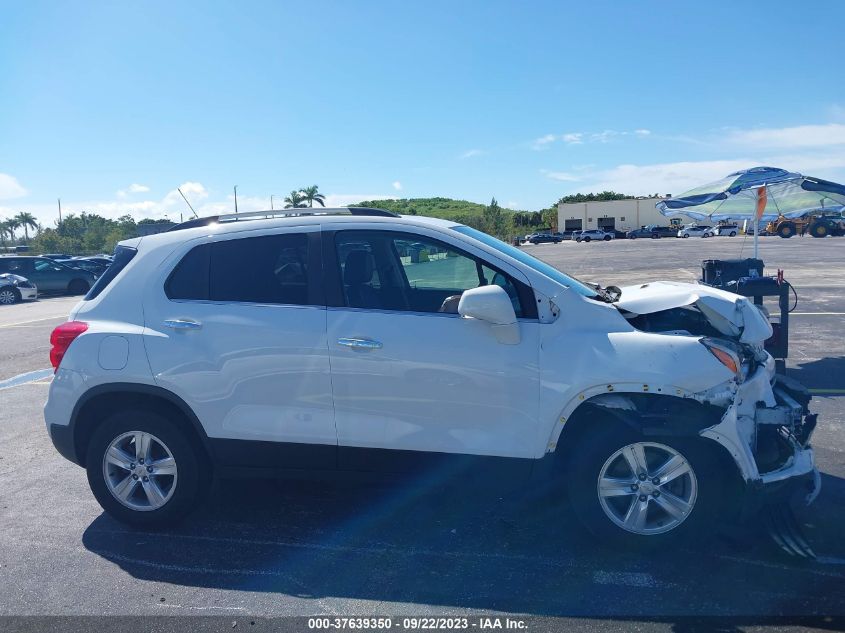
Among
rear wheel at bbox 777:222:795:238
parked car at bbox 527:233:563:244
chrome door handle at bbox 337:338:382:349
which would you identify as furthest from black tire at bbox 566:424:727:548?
parked car at bbox 527:233:563:244

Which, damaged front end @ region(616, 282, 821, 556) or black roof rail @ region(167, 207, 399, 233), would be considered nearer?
damaged front end @ region(616, 282, 821, 556)

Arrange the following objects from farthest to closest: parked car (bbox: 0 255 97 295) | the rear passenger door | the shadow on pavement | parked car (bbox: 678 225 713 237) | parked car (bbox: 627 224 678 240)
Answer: parked car (bbox: 627 224 678 240) → parked car (bbox: 678 225 713 237) → parked car (bbox: 0 255 97 295) → the rear passenger door → the shadow on pavement

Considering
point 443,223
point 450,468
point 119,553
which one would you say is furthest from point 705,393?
point 119,553

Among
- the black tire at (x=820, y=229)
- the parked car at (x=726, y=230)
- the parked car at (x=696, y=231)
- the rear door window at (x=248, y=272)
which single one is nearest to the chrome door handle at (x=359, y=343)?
the rear door window at (x=248, y=272)

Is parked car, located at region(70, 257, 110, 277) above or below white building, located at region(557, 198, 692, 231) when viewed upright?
below

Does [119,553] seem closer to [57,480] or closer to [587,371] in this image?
[57,480]

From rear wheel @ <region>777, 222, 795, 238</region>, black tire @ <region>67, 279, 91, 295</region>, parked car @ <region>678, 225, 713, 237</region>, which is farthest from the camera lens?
parked car @ <region>678, 225, 713, 237</region>

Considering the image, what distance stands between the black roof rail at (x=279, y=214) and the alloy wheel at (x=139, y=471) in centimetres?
142

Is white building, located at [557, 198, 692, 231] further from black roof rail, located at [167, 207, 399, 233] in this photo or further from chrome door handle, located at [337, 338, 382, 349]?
chrome door handle, located at [337, 338, 382, 349]

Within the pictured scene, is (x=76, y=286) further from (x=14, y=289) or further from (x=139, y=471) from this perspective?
(x=139, y=471)

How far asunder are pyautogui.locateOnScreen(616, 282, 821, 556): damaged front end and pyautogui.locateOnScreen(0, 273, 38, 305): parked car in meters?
25.7

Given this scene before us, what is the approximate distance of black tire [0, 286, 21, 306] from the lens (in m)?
24.8

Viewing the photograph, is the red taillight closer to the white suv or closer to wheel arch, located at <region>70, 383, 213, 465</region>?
the white suv

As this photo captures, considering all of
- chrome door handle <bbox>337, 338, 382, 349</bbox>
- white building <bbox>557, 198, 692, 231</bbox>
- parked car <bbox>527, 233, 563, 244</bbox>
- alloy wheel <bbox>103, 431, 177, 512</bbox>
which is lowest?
alloy wheel <bbox>103, 431, 177, 512</bbox>
